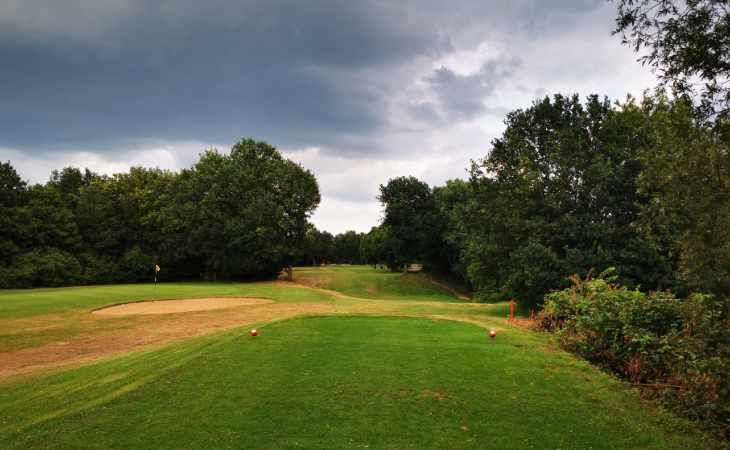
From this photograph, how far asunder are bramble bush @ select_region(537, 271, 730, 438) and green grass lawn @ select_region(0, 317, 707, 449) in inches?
31.2

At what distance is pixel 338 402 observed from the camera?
782 centimetres

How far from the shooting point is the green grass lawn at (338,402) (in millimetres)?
6512

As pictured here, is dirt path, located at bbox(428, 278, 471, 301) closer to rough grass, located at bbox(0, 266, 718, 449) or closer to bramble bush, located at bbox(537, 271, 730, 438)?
bramble bush, located at bbox(537, 271, 730, 438)

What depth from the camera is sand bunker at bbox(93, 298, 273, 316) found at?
1069 inches

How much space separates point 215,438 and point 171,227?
54217 mm

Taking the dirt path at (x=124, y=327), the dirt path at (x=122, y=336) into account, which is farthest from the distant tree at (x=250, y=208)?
the dirt path at (x=122, y=336)

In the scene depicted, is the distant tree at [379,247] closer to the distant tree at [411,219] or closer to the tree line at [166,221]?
the distant tree at [411,219]

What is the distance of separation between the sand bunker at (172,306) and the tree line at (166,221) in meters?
17.9

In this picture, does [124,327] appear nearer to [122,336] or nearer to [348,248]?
[122,336]

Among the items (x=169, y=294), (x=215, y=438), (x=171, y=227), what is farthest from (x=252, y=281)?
(x=215, y=438)

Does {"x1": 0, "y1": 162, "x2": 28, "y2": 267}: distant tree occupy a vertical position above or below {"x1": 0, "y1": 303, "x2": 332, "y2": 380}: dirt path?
above

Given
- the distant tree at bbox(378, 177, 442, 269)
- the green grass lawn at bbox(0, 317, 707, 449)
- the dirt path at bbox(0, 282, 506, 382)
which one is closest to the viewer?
the green grass lawn at bbox(0, 317, 707, 449)

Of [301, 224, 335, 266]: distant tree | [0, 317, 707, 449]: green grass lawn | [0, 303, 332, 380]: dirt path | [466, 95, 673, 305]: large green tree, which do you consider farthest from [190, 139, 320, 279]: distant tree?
[301, 224, 335, 266]: distant tree

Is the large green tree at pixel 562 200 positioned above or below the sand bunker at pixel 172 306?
above
